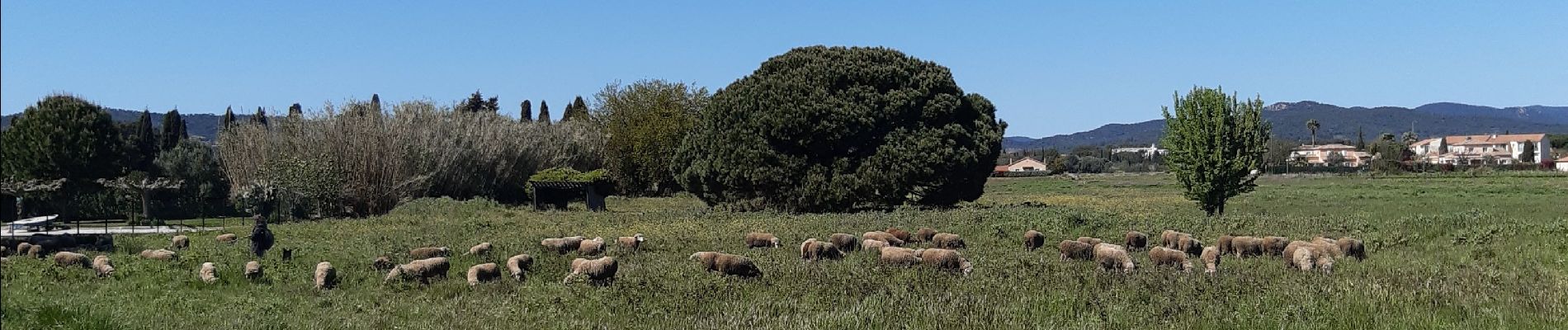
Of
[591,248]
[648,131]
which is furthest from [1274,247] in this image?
[648,131]

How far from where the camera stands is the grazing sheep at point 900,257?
13.0 metres

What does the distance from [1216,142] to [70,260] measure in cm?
2325

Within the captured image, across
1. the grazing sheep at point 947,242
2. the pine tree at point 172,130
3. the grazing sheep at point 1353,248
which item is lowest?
the grazing sheep at point 1353,248

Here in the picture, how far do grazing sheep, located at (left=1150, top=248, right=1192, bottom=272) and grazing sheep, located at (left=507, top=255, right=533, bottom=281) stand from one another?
7744 millimetres

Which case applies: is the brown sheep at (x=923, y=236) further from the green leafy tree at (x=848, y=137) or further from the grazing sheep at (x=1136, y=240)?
the green leafy tree at (x=848, y=137)

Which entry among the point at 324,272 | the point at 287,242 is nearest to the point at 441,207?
the point at 287,242

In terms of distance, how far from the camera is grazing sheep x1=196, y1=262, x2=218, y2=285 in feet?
39.9

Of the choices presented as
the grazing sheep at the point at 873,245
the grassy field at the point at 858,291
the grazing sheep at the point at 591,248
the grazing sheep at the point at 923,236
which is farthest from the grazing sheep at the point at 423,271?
the grazing sheep at the point at 923,236

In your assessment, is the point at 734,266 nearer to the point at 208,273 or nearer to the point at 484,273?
the point at 484,273

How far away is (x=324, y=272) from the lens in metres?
12.3

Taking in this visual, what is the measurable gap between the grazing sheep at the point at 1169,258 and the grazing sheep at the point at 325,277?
981 cm

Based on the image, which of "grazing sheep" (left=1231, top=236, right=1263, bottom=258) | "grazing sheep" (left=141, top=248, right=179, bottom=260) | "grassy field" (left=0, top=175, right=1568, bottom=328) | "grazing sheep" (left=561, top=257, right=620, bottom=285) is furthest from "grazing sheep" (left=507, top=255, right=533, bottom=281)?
"grazing sheep" (left=1231, top=236, right=1263, bottom=258)

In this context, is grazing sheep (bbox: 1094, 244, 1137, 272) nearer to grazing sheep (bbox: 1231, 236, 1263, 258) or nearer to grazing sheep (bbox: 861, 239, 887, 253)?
grazing sheep (bbox: 1231, 236, 1263, 258)

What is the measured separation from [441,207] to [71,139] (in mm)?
18934
